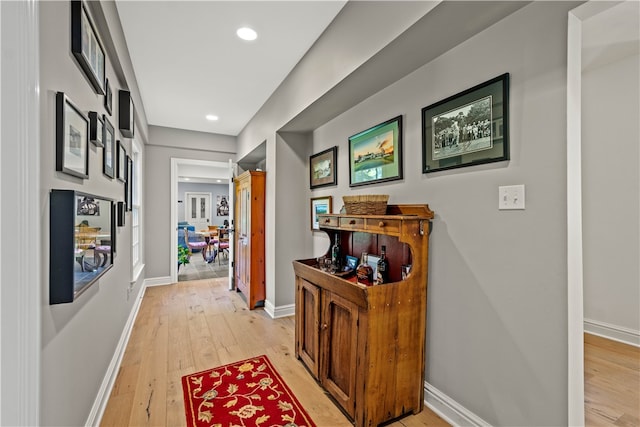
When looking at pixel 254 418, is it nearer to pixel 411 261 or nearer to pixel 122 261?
pixel 411 261

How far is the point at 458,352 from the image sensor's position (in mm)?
1705

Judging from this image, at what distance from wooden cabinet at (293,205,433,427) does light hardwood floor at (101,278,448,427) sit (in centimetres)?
17

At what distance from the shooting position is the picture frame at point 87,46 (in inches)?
51.4

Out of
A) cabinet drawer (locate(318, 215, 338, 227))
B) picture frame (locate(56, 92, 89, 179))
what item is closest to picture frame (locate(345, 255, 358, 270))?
cabinet drawer (locate(318, 215, 338, 227))

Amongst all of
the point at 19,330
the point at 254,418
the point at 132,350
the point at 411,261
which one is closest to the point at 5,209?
the point at 19,330

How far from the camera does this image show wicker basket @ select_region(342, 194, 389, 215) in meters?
1.99

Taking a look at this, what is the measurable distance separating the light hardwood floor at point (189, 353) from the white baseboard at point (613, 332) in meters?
2.30

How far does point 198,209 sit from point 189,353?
32.8 feet

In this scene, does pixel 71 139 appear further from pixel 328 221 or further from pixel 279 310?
pixel 279 310

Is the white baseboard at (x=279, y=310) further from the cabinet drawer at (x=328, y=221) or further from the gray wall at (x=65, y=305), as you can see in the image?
the gray wall at (x=65, y=305)

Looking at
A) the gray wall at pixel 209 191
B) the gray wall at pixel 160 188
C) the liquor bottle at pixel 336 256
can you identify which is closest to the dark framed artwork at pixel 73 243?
the liquor bottle at pixel 336 256

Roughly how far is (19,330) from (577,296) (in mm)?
2079

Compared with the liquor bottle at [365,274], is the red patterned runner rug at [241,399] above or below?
below

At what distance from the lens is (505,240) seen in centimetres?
148
